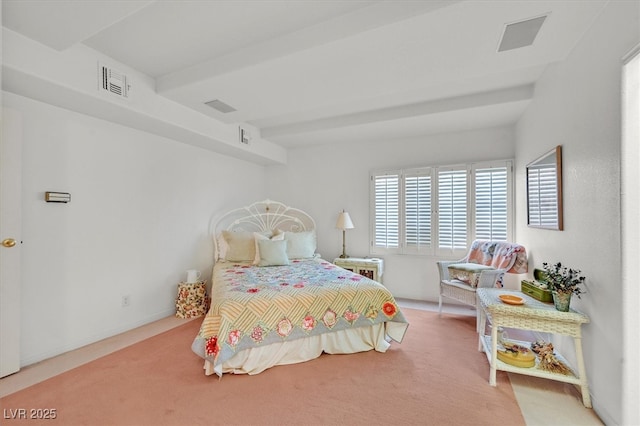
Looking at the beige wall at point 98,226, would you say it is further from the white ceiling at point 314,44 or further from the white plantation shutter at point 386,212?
the white plantation shutter at point 386,212

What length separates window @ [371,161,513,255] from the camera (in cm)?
374

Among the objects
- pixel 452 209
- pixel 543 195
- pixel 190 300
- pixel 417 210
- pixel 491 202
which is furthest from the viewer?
pixel 417 210

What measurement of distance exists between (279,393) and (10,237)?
7.91 ft

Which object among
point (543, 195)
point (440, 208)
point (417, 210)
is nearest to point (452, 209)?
point (440, 208)

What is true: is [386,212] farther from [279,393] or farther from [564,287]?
[279,393]

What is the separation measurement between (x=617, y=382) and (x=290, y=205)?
4344 mm

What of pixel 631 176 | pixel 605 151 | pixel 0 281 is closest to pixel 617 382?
pixel 631 176

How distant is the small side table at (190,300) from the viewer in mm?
3436

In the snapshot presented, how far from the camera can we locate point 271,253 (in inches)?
140

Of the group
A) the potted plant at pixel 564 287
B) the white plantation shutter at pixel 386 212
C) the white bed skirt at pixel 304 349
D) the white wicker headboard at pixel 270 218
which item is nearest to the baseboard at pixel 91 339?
the white bed skirt at pixel 304 349

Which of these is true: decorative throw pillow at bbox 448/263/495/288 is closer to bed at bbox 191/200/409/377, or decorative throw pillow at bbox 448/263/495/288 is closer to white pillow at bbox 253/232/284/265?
bed at bbox 191/200/409/377

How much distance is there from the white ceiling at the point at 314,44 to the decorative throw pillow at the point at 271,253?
164 cm

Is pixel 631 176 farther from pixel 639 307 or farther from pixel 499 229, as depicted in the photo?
pixel 499 229

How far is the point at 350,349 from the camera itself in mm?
2568
